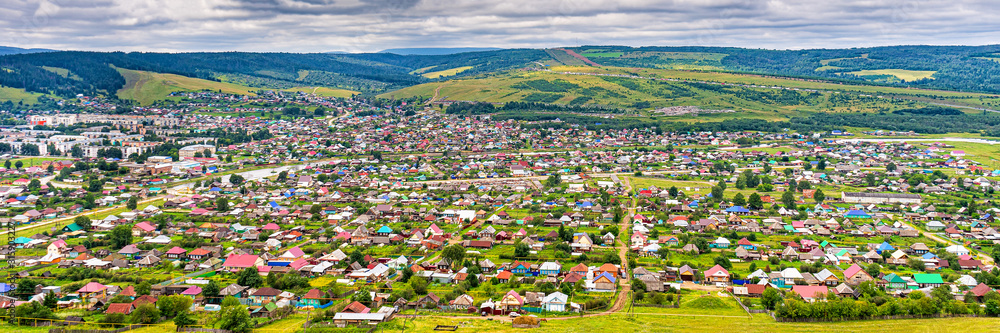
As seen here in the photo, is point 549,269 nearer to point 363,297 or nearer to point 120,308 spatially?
point 363,297

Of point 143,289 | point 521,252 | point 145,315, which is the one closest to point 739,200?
point 521,252

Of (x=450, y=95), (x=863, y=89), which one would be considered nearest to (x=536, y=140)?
(x=450, y=95)

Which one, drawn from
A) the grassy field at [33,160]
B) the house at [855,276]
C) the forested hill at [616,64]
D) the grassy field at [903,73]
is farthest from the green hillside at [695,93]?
the house at [855,276]

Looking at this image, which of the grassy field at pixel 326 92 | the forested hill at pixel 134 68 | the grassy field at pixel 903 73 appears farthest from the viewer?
the grassy field at pixel 903 73

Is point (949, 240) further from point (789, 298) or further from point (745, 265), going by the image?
point (789, 298)

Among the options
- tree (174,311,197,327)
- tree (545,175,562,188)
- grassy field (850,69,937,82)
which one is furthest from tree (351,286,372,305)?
grassy field (850,69,937,82)

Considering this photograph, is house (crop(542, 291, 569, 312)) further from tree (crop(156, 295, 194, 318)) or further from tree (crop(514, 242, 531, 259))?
tree (crop(156, 295, 194, 318))

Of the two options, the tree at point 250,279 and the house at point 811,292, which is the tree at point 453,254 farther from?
the house at point 811,292
